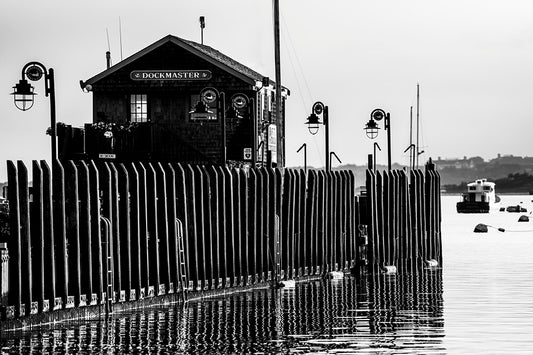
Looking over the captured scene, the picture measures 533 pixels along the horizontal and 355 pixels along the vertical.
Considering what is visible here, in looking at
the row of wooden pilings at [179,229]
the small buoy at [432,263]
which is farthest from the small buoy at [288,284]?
the small buoy at [432,263]

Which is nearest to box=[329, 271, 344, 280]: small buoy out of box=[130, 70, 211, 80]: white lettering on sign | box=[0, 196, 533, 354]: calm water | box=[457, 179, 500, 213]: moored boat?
box=[0, 196, 533, 354]: calm water

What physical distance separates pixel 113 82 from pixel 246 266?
33102 mm

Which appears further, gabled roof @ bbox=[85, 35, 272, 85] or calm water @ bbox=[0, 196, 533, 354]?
gabled roof @ bbox=[85, 35, 272, 85]

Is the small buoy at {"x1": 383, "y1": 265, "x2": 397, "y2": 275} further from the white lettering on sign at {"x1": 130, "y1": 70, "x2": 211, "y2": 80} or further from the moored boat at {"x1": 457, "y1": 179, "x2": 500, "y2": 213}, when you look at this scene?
the moored boat at {"x1": 457, "y1": 179, "x2": 500, "y2": 213}

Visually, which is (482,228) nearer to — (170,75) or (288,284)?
(170,75)

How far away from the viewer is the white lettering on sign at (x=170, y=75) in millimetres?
64312

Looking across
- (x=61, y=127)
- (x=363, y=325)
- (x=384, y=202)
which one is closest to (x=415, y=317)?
(x=363, y=325)

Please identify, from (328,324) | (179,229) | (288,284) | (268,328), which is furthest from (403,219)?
(268,328)

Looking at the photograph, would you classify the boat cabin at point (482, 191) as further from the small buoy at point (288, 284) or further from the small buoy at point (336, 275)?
the small buoy at point (288, 284)

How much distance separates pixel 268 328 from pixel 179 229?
14.5 feet

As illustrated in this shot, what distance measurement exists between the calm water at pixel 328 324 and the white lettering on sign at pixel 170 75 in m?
26.7

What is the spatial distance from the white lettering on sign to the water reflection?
30.7 metres

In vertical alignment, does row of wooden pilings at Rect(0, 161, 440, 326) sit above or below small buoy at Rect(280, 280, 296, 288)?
above

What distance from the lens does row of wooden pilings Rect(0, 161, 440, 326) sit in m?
24.6
